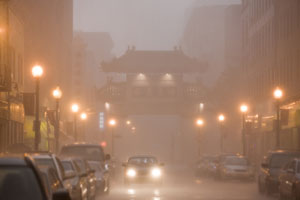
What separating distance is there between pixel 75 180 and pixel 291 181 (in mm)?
8244

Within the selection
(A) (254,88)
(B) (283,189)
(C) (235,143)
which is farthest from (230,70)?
→ (B) (283,189)

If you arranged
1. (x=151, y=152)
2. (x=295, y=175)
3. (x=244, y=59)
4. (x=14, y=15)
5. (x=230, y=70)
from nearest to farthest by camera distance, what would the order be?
(x=295, y=175) < (x=14, y=15) < (x=244, y=59) < (x=230, y=70) < (x=151, y=152)

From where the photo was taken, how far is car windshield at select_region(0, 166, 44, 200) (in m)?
8.41

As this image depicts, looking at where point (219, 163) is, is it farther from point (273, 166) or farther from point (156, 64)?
point (156, 64)

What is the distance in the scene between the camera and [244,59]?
288ft

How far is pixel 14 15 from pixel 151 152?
9864 cm

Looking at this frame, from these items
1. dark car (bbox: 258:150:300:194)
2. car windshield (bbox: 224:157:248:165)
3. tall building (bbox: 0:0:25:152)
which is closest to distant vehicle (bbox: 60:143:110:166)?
tall building (bbox: 0:0:25:152)

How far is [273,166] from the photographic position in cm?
3130

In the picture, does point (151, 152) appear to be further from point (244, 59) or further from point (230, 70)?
point (244, 59)

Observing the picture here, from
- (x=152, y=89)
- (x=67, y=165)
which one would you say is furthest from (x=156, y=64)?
(x=67, y=165)

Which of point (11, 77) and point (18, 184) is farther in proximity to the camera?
point (11, 77)

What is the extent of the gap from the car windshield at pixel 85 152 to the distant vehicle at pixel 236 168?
1382 centimetres

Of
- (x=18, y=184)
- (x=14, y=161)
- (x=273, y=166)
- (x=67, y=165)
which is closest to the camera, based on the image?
(x=18, y=184)

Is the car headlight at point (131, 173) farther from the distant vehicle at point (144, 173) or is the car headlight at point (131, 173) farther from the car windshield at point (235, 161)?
the car windshield at point (235, 161)
